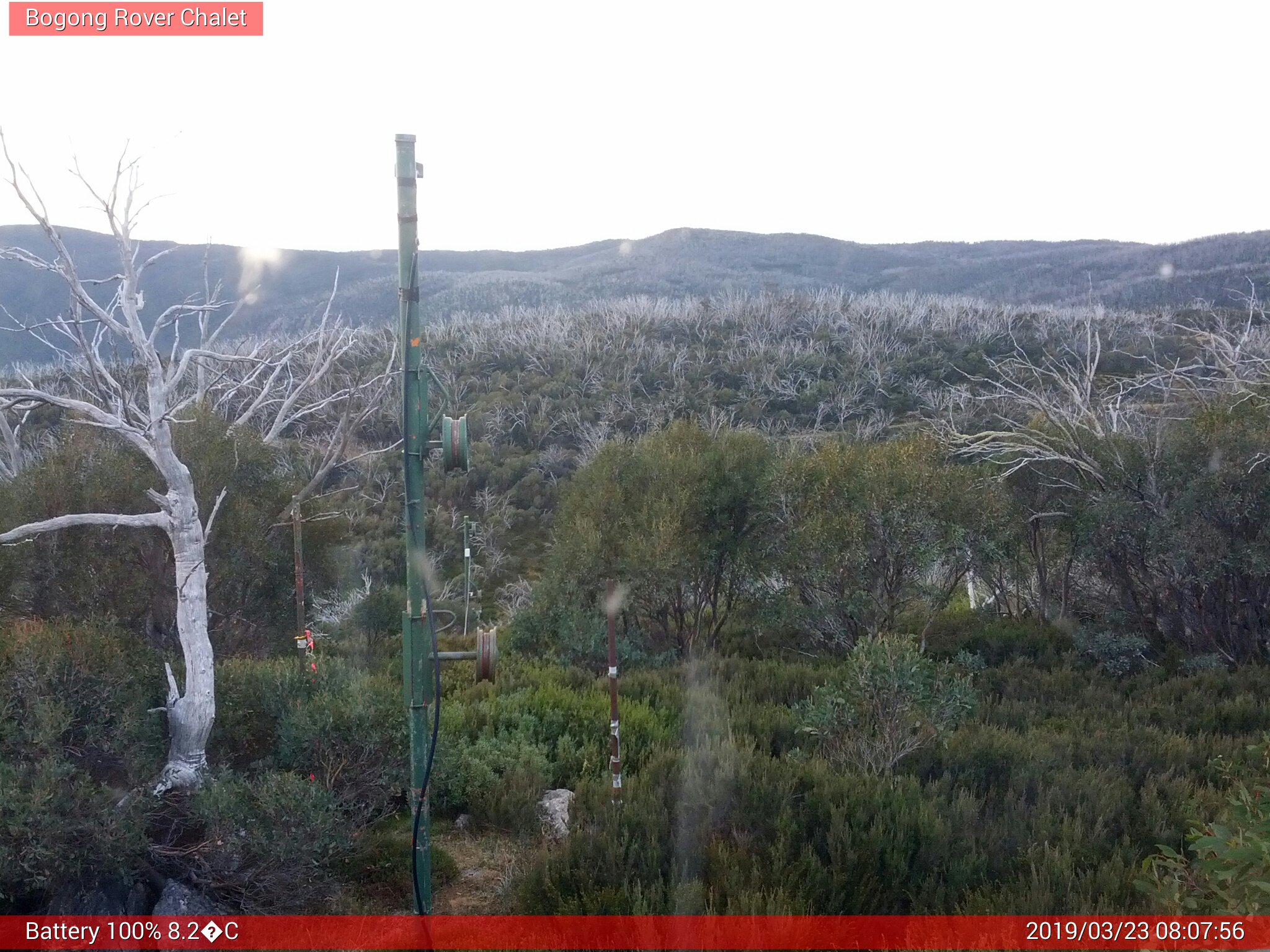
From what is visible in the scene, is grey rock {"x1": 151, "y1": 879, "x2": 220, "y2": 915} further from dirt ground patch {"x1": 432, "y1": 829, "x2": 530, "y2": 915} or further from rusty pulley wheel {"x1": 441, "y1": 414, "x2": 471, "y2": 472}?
rusty pulley wheel {"x1": 441, "y1": 414, "x2": 471, "y2": 472}

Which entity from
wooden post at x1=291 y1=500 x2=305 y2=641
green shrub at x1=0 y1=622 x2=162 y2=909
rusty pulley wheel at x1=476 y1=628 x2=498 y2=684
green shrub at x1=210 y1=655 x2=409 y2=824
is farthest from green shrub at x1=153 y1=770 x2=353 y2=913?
wooden post at x1=291 y1=500 x2=305 y2=641

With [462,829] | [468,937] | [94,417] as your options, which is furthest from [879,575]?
[94,417]

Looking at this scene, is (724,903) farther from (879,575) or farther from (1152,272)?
(1152,272)

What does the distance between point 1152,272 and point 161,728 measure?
63.7 m

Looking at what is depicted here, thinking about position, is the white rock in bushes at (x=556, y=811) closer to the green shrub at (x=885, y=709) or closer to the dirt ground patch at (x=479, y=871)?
the dirt ground patch at (x=479, y=871)

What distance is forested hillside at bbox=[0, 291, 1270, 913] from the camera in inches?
198

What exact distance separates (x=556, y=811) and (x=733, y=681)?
12.2 ft

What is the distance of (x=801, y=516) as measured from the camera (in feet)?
40.5

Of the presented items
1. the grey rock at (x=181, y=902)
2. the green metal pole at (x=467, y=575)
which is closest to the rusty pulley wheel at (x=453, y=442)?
the green metal pole at (x=467, y=575)

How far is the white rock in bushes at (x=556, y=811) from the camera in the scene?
6289 mm

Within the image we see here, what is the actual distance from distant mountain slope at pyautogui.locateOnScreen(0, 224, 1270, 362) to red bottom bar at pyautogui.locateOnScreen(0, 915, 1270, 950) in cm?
3680

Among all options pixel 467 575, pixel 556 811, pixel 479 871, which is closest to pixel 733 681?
pixel 467 575

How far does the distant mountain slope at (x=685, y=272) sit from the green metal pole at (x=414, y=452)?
37.0 meters

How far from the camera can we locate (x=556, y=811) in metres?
6.71
